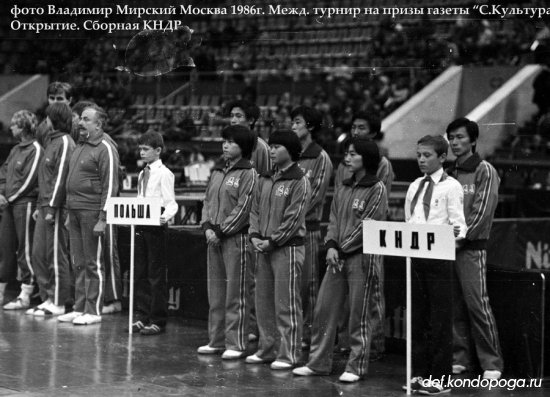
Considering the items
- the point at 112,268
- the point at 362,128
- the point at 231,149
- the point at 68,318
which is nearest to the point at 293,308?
the point at 231,149

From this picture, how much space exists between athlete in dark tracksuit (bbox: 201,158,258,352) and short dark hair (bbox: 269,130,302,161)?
521 mm

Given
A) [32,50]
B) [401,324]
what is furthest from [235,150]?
[32,50]

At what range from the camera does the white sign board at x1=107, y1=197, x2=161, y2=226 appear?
920 centimetres

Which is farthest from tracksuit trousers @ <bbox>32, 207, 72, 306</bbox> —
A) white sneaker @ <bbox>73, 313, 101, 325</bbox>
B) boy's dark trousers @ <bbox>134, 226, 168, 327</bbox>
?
boy's dark trousers @ <bbox>134, 226, 168, 327</bbox>

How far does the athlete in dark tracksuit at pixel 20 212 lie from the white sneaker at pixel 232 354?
342 centimetres

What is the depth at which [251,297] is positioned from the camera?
8.96 m

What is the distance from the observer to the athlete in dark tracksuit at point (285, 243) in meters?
7.96

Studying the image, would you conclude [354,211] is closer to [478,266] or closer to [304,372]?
[478,266]

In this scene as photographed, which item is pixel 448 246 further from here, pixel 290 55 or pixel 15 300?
pixel 290 55

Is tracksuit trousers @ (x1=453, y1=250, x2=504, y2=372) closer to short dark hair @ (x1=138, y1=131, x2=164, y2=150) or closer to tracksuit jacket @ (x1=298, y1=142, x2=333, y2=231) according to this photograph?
tracksuit jacket @ (x1=298, y1=142, x2=333, y2=231)

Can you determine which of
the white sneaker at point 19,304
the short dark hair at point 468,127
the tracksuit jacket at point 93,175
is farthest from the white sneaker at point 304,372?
the white sneaker at point 19,304

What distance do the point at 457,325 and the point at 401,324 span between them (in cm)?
92

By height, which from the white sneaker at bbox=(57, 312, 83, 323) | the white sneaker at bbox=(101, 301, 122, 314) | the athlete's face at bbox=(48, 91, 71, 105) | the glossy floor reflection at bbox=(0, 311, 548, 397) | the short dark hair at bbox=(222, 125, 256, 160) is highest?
the athlete's face at bbox=(48, 91, 71, 105)

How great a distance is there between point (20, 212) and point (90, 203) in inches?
59.8
